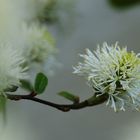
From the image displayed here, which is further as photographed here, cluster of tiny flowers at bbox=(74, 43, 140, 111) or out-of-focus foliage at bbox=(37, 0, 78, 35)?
out-of-focus foliage at bbox=(37, 0, 78, 35)

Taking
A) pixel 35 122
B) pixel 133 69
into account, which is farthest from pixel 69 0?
pixel 133 69

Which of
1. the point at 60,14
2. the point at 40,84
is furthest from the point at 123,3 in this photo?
the point at 40,84

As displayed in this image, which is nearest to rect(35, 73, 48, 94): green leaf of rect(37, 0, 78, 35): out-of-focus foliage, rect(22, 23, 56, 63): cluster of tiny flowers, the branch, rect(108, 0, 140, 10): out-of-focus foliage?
the branch

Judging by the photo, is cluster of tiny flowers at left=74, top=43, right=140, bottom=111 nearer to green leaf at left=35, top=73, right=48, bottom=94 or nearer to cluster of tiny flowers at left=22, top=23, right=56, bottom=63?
green leaf at left=35, top=73, right=48, bottom=94

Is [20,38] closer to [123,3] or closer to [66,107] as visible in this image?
[66,107]

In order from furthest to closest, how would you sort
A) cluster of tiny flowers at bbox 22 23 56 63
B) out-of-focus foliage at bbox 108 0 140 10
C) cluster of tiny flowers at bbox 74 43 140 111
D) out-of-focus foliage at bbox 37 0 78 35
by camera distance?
out-of-focus foliage at bbox 108 0 140 10
out-of-focus foliage at bbox 37 0 78 35
cluster of tiny flowers at bbox 22 23 56 63
cluster of tiny flowers at bbox 74 43 140 111

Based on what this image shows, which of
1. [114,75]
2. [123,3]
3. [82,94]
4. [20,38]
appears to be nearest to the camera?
[114,75]
